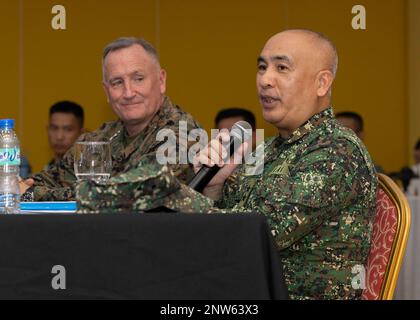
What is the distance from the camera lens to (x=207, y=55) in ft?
23.0

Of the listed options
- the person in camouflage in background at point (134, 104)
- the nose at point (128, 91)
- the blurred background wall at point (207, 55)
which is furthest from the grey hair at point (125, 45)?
the blurred background wall at point (207, 55)

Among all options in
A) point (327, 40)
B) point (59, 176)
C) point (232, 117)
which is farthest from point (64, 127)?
point (327, 40)

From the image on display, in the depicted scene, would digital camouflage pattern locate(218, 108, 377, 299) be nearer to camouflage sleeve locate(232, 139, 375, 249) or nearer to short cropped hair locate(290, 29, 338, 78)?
camouflage sleeve locate(232, 139, 375, 249)

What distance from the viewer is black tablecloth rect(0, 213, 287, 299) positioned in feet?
4.73

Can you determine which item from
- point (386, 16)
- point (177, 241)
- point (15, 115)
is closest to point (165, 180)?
point (177, 241)

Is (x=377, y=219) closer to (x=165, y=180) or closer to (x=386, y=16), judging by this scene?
(x=165, y=180)

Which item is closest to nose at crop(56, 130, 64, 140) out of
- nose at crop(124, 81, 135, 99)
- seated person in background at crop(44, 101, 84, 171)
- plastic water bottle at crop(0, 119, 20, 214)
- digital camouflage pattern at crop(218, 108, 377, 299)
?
seated person in background at crop(44, 101, 84, 171)

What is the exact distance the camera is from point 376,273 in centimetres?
190

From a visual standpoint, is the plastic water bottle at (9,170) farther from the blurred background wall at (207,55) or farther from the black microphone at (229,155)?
the blurred background wall at (207,55)

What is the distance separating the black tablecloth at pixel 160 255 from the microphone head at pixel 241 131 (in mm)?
406

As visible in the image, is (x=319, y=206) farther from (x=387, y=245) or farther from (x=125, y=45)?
(x=125, y=45)

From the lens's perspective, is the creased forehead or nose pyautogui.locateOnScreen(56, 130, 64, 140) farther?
nose pyautogui.locateOnScreen(56, 130, 64, 140)

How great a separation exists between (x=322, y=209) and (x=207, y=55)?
5352mm

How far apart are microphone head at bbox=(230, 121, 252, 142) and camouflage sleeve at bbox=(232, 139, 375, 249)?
0.39 feet
